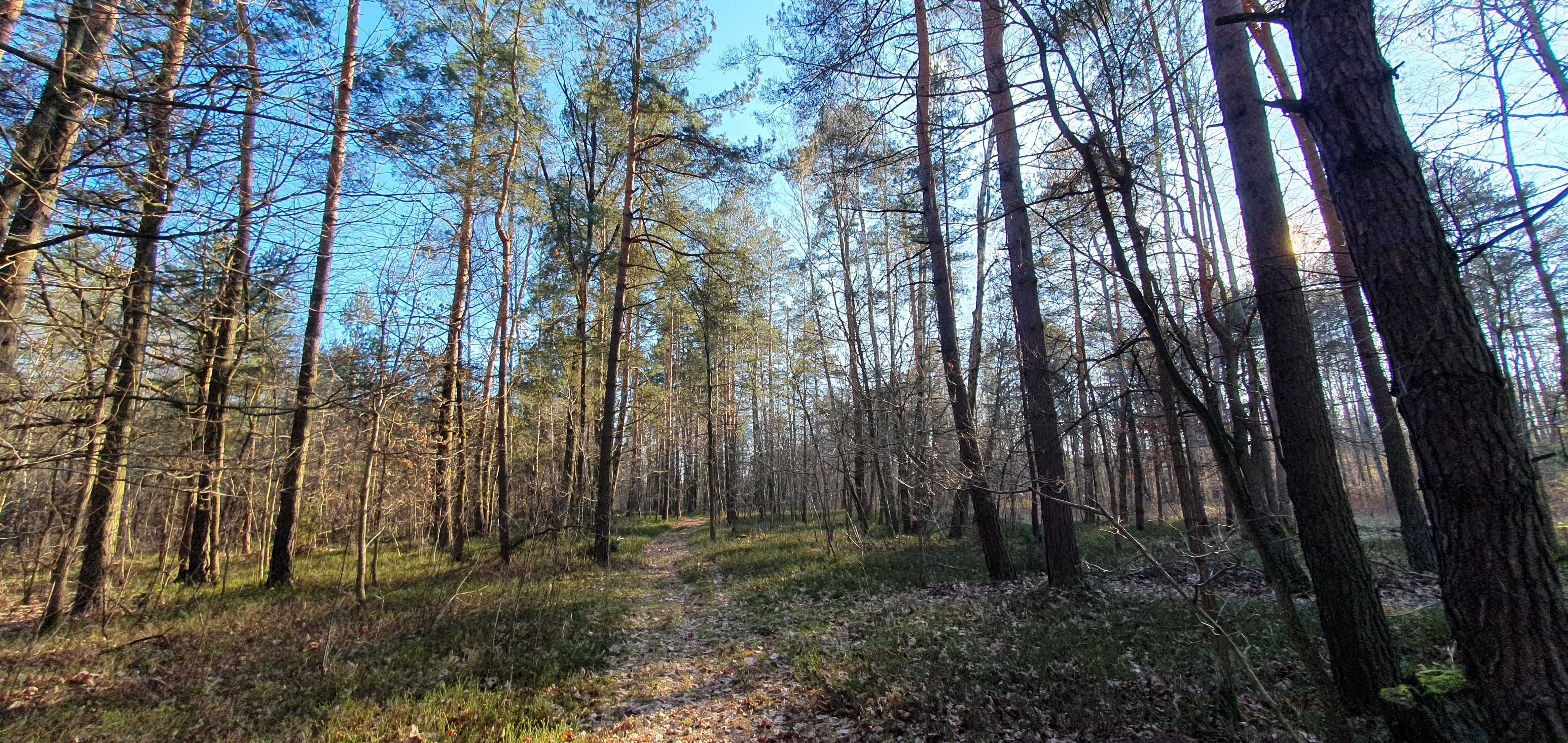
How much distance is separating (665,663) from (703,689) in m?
1.00

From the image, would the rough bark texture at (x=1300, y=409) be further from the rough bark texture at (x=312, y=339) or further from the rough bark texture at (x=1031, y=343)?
the rough bark texture at (x=312, y=339)

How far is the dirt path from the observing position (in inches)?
171

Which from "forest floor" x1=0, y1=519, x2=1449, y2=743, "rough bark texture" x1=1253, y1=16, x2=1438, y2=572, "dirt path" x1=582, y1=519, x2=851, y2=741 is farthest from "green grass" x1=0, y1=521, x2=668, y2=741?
"rough bark texture" x1=1253, y1=16, x2=1438, y2=572

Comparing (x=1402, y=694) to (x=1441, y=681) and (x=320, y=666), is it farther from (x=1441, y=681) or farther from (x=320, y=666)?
→ (x=320, y=666)


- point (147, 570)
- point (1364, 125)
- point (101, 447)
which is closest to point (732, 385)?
point (147, 570)

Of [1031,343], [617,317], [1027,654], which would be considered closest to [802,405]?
[617,317]

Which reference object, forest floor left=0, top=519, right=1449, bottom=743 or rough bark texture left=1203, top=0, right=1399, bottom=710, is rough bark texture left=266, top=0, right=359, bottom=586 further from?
rough bark texture left=1203, top=0, right=1399, bottom=710

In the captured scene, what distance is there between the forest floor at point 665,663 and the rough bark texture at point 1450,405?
2.33ft

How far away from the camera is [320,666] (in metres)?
5.50

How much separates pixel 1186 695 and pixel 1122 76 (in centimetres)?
433

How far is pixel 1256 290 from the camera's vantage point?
3.76 m

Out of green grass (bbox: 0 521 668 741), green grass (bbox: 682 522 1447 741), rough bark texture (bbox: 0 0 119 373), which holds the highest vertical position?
rough bark texture (bbox: 0 0 119 373)

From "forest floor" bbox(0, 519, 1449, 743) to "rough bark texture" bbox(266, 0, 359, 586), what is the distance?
0.67 m

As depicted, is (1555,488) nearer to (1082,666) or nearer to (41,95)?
(1082,666)
